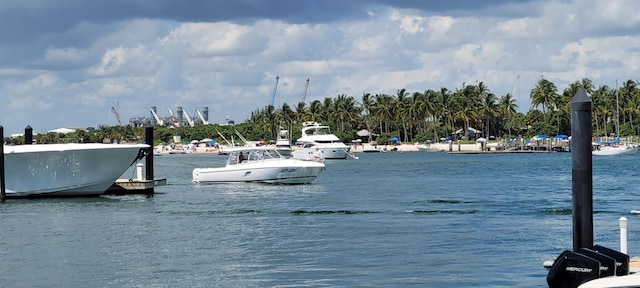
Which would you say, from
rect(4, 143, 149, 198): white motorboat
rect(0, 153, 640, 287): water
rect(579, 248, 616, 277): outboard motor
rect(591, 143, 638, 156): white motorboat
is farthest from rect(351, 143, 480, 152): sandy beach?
rect(579, 248, 616, 277): outboard motor

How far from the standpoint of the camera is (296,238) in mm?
30672

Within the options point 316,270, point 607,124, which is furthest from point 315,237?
point 607,124

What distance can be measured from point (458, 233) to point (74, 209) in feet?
62.5

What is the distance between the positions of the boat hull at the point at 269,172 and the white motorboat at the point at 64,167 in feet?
34.3

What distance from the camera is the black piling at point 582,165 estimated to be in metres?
17.8

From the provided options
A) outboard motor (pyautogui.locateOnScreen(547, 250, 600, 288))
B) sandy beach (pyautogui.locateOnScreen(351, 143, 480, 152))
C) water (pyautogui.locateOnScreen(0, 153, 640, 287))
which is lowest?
water (pyautogui.locateOnScreen(0, 153, 640, 287))

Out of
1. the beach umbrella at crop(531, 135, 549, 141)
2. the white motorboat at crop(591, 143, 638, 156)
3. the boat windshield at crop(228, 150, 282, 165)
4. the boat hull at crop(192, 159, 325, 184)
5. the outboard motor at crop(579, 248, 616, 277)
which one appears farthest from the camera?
the beach umbrella at crop(531, 135, 549, 141)

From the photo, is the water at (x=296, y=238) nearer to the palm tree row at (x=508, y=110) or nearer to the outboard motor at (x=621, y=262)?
the outboard motor at (x=621, y=262)

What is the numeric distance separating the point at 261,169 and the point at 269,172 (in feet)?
1.77

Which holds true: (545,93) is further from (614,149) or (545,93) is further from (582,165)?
(582,165)

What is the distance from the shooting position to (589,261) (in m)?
16.6

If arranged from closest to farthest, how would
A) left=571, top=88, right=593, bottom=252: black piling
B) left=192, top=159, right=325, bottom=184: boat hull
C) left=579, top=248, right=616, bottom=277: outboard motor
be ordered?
left=579, top=248, right=616, bottom=277: outboard motor < left=571, top=88, right=593, bottom=252: black piling < left=192, top=159, right=325, bottom=184: boat hull

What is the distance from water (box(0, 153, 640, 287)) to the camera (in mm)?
22734

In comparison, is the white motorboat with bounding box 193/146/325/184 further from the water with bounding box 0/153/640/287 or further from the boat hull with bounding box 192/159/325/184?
the water with bounding box 0/153/640/287
